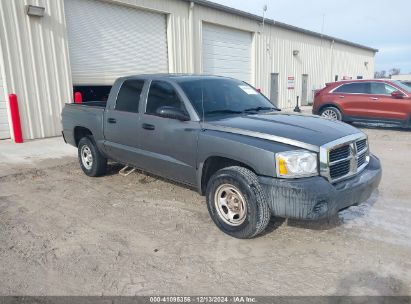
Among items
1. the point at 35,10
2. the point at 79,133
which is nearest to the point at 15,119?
the point at 35,10

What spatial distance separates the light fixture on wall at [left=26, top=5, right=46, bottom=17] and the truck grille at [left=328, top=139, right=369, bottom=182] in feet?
30.1

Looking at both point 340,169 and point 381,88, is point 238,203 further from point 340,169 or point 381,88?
point 381,88

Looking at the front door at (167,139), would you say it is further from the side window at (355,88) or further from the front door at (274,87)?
the front door at (274,87)

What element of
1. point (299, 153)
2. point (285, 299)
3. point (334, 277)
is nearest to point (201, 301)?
point (285, 299)

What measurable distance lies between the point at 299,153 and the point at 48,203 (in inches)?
144

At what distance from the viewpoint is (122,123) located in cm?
522

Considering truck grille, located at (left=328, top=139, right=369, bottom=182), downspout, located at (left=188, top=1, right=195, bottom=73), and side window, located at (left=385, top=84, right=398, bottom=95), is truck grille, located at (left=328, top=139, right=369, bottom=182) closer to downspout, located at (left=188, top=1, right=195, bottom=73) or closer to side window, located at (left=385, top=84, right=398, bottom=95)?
side window, located at (left=385, top=84, right=398, bottom=95)

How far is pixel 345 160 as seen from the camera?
3.62 metres

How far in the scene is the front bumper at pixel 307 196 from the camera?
3.21 meters

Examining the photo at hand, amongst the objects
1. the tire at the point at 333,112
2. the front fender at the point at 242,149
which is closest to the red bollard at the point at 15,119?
the front fender at the point at 242,149

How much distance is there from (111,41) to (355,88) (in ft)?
27.8

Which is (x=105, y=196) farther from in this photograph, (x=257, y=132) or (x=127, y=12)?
(x=127, y=12)

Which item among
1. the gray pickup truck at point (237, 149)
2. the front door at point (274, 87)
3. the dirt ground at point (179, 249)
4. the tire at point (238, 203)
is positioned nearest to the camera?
the dirt ground at point (179, 249)

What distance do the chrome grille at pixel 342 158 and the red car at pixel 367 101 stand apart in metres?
→ 6.86
